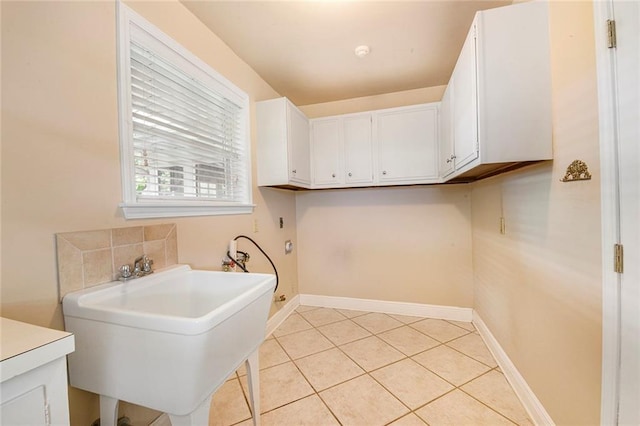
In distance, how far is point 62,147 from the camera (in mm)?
984

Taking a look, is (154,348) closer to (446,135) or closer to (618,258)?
(618,258)

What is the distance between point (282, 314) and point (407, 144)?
2.17 meters

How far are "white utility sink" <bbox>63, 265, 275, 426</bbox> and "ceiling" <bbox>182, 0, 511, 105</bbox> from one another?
1.69 metres

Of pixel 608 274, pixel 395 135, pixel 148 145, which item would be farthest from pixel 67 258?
pixel 395 135

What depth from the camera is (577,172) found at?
1058mm

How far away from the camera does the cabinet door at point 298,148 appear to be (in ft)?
7.59

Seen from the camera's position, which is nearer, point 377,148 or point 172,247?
point 172,247

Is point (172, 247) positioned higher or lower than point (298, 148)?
lower

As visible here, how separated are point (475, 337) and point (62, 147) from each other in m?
3.07

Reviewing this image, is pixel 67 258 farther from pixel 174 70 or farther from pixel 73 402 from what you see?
pixel 174 70

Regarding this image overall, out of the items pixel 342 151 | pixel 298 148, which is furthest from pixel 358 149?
pixel 298 148

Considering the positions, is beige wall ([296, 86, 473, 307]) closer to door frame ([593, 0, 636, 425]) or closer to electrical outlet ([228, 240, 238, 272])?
electrical outlet ([228, 240, 238, 272])

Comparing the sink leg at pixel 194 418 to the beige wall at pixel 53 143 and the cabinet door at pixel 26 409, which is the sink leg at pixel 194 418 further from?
the beige wall at pixel 53 143

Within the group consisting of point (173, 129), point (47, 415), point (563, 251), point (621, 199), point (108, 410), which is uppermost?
point (173, 129)
